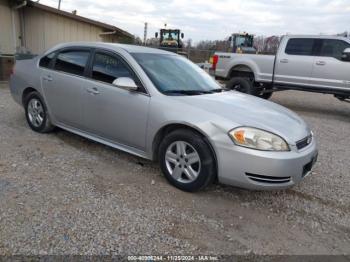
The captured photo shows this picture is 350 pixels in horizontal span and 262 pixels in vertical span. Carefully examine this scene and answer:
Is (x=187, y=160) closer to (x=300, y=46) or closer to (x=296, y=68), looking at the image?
(x=296, y=68)

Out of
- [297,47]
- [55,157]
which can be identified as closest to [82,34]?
[297,47]

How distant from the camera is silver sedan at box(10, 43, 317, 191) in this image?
339 centimetres

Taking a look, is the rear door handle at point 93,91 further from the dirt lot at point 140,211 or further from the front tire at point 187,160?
the front tire at point 187,160

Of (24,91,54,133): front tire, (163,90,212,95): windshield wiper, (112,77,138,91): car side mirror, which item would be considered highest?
(112,77,138,91): car side mirror

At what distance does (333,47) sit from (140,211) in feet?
26.2

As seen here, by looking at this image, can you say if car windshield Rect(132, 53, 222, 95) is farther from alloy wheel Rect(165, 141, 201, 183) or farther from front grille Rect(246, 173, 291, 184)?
front grille Rect(246, 173, 291, 184)

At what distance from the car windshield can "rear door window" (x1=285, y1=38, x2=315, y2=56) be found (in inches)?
222

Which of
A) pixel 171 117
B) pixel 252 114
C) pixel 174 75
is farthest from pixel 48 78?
pixel 252 114

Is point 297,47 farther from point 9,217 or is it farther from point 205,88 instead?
point 9,217

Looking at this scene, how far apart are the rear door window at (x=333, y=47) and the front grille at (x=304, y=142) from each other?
6.14m

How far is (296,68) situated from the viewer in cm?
948

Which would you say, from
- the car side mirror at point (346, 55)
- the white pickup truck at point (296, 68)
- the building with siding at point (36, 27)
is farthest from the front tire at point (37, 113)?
the building with siding at point (36, 27)

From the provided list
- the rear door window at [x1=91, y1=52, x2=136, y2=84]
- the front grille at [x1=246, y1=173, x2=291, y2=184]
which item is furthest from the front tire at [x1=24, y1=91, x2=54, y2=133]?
the front grille at [x1=246, y1=173, x2=291, y2=184]

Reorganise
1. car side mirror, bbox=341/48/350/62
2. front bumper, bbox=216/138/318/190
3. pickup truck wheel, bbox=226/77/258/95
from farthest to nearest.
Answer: pickup truck wheel, bbox=226/77/258/95
car side mirror, bbox=341/48/350/62
front bumper, bbox=216/138/318/190
